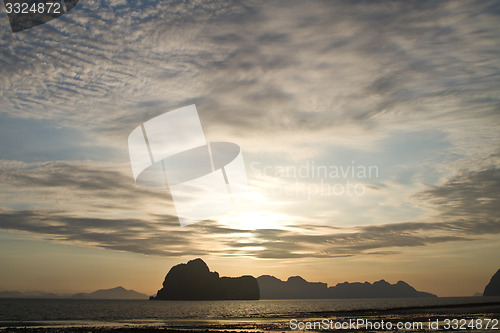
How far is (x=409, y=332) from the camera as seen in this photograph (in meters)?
40.2

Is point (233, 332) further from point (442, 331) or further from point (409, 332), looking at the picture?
point (442, 331)

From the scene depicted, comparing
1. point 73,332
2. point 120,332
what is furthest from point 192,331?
point 73,332

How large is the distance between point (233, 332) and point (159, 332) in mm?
8513

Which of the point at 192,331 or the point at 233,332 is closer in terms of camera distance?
the point at 233,332

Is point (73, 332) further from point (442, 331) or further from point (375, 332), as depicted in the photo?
point (442, 331)

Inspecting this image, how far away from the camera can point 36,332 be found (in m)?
41.3

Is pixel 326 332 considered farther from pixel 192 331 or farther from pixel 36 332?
pixel 36 332

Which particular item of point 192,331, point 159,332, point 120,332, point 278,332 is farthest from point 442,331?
point 120,332

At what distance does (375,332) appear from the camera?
40969 millimetres

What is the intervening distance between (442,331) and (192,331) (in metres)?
Result: 28.7

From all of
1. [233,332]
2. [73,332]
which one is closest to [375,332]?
[233,332]

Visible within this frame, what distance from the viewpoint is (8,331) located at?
141 feet

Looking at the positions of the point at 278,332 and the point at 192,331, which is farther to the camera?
the point at 192,331

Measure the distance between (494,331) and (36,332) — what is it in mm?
49950
